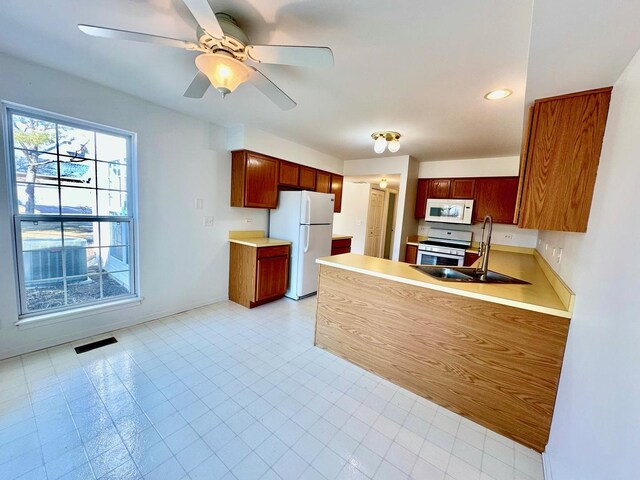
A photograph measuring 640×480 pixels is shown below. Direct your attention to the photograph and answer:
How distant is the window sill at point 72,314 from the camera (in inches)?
83.9

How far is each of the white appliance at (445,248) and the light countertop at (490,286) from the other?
151 centimetres

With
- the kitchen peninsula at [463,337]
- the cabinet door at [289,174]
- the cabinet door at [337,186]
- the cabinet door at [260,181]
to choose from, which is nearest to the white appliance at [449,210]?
the cabinet door at [337,186]

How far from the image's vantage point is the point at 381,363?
208cm

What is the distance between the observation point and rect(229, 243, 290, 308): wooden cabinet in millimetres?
3314

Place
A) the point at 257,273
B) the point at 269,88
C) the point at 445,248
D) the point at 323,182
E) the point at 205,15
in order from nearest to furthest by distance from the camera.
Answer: the point at 205,15
the point at 269,88
the point at 257,273
the point at 445,248
the point at 323,182

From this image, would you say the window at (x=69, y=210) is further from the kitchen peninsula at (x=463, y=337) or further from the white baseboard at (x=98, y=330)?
the kitchen peninsula at (x=463, y=337)

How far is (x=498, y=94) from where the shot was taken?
1980 millimetres

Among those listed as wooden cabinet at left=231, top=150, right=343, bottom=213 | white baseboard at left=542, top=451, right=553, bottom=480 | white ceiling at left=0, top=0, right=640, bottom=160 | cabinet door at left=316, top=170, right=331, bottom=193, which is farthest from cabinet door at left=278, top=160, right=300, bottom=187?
white baseboard at left=542, top=451, right=553, bottom=480

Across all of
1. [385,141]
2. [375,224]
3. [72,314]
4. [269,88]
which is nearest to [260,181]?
[385,141]

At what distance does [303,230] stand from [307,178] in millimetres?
1034

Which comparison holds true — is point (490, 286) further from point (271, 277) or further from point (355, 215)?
point (355, 215)

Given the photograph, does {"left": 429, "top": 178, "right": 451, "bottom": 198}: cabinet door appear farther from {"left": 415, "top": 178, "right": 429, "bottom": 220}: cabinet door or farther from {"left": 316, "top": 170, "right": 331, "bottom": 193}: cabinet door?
{"left": 316, "top": 170, "right": 331, "bottom": 193}: cabinet door

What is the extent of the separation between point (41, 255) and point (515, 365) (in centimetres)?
375

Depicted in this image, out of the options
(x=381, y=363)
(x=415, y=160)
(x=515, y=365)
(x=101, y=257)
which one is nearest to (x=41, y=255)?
(x=101, y=257)
